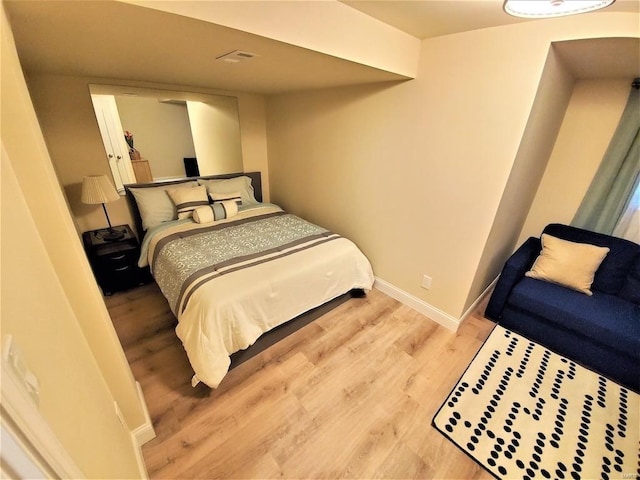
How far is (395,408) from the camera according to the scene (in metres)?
1.70

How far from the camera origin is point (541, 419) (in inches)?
64.2

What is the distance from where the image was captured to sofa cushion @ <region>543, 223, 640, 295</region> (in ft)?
7.00

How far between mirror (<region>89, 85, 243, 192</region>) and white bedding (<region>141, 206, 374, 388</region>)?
2.92 feet

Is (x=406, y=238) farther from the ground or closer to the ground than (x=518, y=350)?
farther from the ground

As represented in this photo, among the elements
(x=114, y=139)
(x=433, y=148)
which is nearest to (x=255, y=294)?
(x=433, y=148)

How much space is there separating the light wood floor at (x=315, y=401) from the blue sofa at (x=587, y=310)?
0.34 m

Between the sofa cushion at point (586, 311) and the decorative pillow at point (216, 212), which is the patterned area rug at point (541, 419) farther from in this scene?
the decorative pillow at point (216, 212)

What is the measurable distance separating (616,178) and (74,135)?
4549mm

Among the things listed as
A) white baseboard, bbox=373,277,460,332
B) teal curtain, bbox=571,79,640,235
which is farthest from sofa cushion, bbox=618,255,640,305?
white baseboard, bbox=373,277,460,332

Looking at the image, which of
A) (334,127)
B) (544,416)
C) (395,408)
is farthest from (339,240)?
(544,416)

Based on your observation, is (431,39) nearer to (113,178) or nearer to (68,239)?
(68,239)

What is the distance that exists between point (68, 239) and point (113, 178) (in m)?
2.14

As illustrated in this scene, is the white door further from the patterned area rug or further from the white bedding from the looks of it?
the patterned area rug

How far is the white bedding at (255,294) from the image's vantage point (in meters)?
1.66
